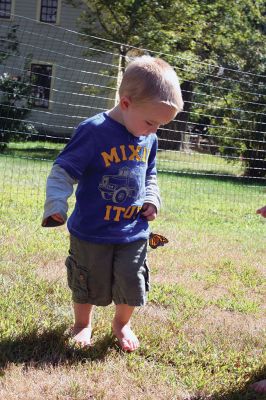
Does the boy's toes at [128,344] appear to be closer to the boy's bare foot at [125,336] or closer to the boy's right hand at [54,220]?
the boy's bare foot at [125,336]

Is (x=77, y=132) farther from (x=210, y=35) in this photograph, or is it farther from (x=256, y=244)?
(x=210, y=35)

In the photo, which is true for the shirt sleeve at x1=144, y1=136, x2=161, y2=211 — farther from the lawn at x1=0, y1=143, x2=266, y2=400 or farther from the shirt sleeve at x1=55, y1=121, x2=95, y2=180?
the lawn at x1=0, y1=143, x2=266, y2=400

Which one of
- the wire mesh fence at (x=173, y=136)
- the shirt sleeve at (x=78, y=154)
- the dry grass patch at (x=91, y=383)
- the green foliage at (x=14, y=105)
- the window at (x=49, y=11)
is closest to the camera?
the dry grass patch at (x=91, y=383)

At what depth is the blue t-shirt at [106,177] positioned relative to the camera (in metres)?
2.64

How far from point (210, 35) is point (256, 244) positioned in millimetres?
15496

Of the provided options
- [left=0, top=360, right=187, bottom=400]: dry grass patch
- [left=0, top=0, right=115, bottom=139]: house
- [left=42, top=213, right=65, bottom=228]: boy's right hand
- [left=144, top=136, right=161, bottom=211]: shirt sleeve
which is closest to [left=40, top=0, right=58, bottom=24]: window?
[left=0, top=0, right=115, bottom=139]: house

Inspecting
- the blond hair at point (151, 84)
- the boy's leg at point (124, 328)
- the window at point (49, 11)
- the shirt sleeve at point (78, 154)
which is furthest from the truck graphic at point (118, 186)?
the window at point (49, 11)

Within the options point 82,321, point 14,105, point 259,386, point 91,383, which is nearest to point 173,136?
point 14,105

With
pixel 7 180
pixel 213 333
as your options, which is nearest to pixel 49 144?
pixel 7 180

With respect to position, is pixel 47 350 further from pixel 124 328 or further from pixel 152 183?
pixel 152 183

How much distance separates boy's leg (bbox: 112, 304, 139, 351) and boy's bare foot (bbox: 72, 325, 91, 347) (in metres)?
0.13

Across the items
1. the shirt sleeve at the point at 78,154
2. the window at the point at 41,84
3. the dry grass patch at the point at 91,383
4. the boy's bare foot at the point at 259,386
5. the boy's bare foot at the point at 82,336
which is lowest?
the dry grass patch at the point at 91,383

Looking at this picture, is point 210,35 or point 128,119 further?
point 210,35

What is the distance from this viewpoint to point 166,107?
8.20ft
